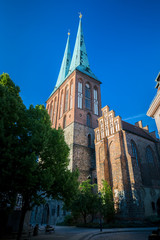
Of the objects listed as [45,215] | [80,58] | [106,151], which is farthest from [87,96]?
[45,215]

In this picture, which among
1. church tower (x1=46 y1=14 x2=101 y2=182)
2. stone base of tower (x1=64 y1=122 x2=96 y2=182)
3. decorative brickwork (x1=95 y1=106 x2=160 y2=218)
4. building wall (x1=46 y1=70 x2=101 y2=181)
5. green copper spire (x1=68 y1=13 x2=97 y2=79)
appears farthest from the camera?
green copper spire (x1=68 y1=13 x2=97 y2=79)

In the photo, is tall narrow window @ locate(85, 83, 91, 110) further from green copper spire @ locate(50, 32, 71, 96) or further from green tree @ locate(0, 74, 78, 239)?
green tree @ locate(0, 74, 78, 239)

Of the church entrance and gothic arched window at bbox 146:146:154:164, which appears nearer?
gothic arched window at bbox 146:146:154:164

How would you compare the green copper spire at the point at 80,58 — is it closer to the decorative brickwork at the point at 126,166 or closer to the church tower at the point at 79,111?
the church tower at the point at 79,111

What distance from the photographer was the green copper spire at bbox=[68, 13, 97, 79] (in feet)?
127

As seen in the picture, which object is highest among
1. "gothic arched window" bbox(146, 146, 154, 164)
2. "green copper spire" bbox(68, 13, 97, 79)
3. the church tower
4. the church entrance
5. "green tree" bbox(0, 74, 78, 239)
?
"green copper spire" bbox(68, 13, 97, 79)

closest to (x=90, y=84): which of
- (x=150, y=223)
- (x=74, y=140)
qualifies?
(x=74, y=140)

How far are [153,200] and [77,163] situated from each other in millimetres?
10958

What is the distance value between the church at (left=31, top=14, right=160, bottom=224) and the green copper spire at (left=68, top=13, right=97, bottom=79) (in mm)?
620

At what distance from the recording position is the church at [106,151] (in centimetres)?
1883

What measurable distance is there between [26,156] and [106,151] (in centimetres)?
1671

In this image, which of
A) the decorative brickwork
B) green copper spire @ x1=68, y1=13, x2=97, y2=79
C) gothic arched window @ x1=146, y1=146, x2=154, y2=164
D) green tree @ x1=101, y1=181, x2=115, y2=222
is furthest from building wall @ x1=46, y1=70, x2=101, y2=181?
gothic arched window @ x1=146, y1=146, x2=154, y2=164

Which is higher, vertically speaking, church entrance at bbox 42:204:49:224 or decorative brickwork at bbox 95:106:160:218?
decorative brickwork at bbox 95:106:160:218

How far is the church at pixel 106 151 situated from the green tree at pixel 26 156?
32.7ft
